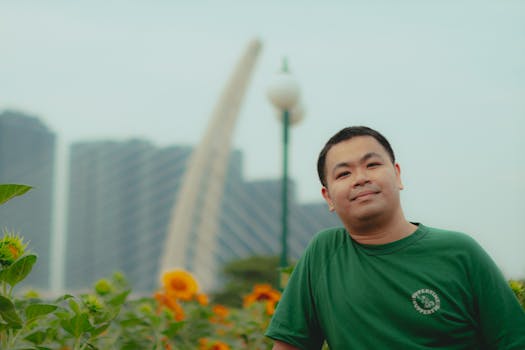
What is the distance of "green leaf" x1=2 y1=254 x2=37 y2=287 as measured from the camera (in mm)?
1417

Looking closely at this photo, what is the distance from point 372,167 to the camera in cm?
144

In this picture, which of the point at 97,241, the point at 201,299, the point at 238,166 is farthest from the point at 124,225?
the point at 201,299

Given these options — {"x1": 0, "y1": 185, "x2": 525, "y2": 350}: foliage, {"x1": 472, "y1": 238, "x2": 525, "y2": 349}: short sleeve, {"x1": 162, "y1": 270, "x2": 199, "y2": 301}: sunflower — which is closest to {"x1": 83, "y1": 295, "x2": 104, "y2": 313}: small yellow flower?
{"x1": 0, "y1": 185, "x2": 525, "y2": 350}: foliage

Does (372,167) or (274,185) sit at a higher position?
(372,167)

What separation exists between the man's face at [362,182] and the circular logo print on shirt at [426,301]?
173 millimetres

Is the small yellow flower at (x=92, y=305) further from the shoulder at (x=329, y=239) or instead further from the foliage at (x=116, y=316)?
the shoulder at (x=329, y=239)

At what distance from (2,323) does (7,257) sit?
0.53 feet

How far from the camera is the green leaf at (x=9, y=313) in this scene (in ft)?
4.56

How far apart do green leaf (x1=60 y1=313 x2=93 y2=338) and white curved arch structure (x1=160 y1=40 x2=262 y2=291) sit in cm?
3689

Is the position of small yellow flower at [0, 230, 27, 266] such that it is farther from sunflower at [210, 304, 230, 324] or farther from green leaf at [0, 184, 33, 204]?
sunflower at [210, 304, 230, 324]

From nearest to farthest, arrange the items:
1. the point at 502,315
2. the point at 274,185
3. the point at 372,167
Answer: the point at 502,315 < the point at 372,167 < the point at 274,185

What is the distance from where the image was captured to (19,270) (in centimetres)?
144

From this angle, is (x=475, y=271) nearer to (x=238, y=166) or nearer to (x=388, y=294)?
(x=388, y=294)

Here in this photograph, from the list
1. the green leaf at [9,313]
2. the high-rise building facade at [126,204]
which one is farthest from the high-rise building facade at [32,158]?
the green leaf at [9,313]
